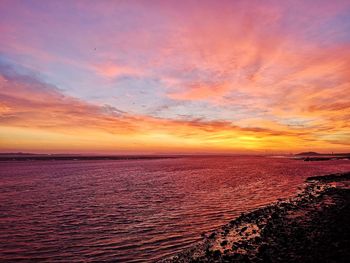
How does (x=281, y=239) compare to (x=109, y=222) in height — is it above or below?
above

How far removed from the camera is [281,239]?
15.8 meters

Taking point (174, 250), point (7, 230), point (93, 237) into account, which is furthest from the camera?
point (7, 230)

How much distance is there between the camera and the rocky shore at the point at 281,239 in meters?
13.1

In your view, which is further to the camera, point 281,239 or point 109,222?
point 109,222

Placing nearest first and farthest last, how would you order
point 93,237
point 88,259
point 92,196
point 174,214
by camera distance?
point 88,259
point 93,237
point 174,214
point 92,196

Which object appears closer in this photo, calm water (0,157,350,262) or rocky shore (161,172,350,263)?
rocky shore (161,172,350,263)

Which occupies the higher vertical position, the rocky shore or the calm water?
the rocky shore

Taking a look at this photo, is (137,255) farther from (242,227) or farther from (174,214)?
(174,214)

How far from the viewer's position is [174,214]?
82.3ft

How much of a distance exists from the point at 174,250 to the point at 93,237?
657 cm

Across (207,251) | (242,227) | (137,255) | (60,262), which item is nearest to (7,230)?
(60,262)

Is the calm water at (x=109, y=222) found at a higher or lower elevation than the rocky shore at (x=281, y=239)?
lower

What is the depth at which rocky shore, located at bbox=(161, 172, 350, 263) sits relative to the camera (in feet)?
42.8

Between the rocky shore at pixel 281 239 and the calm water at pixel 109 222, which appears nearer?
the rocky shore at pixel 281 239
